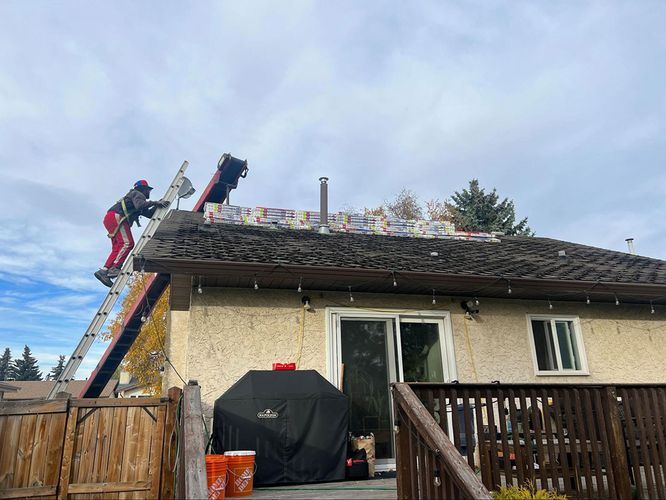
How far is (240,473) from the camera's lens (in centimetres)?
444

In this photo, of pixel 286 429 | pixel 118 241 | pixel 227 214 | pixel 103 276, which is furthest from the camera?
pixel 227 214

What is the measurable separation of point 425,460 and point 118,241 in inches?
300

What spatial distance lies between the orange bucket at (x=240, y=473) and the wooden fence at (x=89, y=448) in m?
1.01

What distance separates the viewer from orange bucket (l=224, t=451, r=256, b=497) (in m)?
4.41

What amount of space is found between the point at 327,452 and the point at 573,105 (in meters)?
11.6

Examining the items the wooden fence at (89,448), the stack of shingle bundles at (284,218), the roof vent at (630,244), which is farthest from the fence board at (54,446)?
the roof vent at (630,244)

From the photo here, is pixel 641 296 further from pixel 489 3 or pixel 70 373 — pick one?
pixel 70 373

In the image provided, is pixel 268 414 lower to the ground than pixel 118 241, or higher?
lower

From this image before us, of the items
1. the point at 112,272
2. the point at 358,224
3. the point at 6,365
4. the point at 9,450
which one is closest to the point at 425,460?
the point at 9,450

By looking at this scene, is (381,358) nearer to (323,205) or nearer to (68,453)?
(68,453)

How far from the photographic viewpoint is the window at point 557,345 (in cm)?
739

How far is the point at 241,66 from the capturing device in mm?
9930

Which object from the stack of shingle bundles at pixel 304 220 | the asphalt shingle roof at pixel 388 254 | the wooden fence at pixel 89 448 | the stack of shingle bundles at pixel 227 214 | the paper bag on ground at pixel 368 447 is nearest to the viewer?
the wooden fence at pixel 89 448

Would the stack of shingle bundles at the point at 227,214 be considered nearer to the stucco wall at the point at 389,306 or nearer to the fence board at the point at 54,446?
the stucco wall at the point at 389,306
